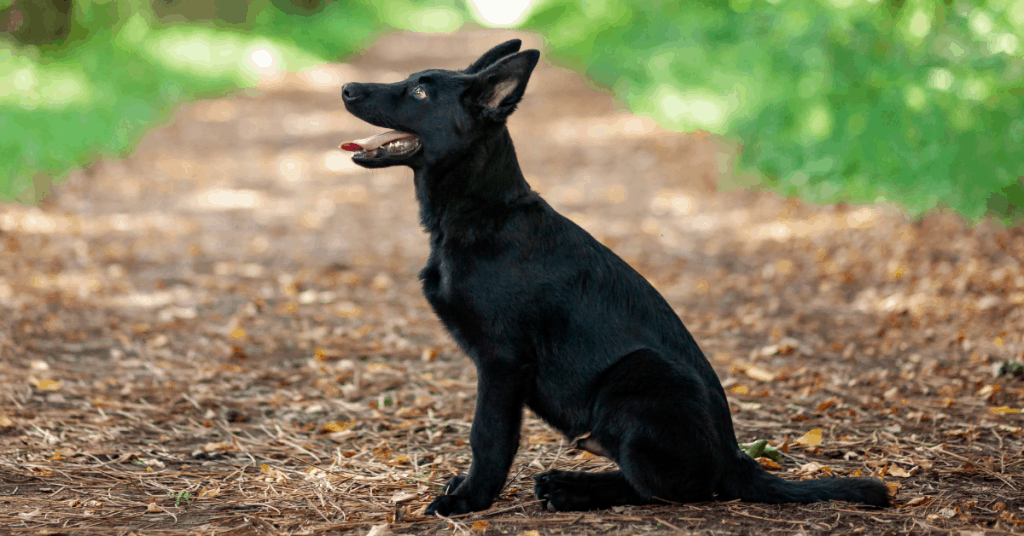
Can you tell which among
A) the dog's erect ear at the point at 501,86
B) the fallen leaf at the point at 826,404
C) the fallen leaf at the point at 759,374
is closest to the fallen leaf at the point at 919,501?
the fallen leaf at the point at 826,404

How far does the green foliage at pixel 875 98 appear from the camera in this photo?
730 cm

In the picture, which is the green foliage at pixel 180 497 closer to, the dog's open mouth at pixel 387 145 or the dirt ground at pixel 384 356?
the dirt ground at pixel 384 356

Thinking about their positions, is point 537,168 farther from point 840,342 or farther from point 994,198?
point 840,342

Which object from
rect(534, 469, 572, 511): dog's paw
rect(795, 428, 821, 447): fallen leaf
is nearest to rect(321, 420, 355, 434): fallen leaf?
rect(534, 469, 572, 511): dog's paw

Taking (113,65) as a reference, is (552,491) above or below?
below

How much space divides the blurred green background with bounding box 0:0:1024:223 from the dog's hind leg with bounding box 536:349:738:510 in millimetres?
5554

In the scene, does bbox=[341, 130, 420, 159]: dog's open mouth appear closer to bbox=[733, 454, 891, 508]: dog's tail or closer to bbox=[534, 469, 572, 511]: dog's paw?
bbox=[534, 469, 572, 511]: dog's paw

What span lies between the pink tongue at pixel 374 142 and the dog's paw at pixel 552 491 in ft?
4.76

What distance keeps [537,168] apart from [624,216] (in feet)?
10.2

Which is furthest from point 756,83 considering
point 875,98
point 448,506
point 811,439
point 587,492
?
point 448,506

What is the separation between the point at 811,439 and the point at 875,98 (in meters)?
5.71

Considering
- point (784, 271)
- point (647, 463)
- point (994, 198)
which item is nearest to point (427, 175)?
point (647, 463)

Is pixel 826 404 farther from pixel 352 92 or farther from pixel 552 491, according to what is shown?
pixel 352 92

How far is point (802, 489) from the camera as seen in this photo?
3.13m
